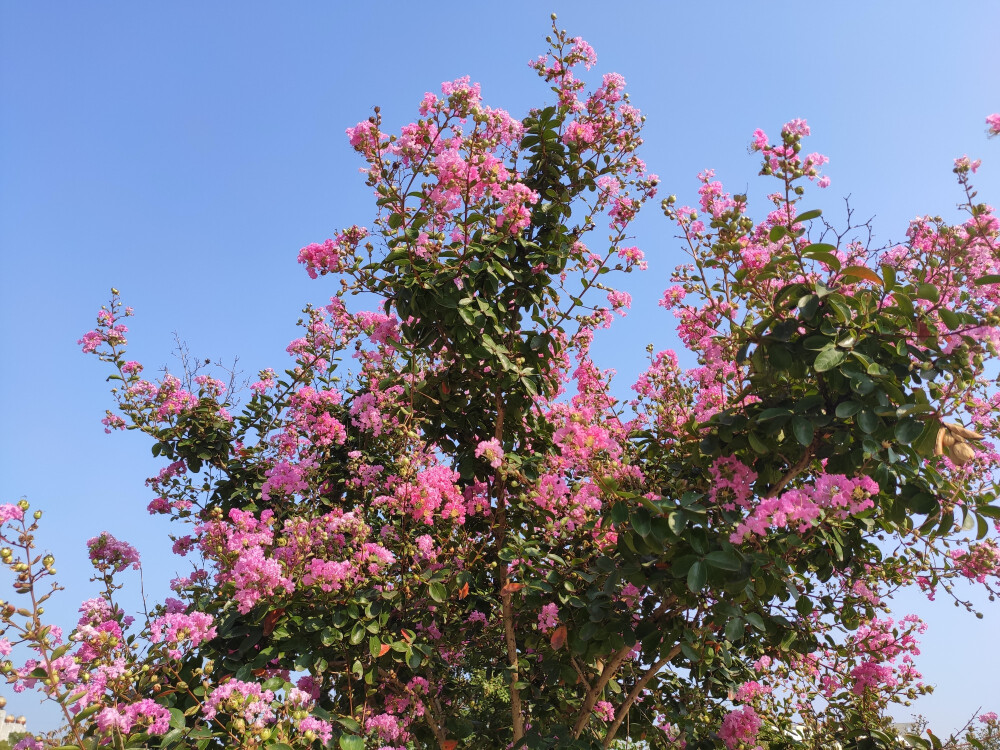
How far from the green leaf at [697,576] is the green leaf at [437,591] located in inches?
42.3

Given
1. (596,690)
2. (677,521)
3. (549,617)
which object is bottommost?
(596,690)

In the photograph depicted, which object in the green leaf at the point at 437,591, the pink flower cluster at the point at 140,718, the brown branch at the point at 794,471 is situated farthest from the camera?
the green leaf at the point at 437,591

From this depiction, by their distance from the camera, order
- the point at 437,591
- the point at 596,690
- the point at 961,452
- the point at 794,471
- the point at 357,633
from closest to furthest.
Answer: the point at 961,452 → the point at 794,471 → the point at 357,633 → the point at 437,591 → the point at 596,690

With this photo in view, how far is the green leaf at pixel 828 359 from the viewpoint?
2.29 metres

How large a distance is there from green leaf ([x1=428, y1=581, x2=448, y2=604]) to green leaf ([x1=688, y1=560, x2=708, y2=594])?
1.07 meters

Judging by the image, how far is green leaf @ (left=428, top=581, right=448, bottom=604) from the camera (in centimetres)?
291

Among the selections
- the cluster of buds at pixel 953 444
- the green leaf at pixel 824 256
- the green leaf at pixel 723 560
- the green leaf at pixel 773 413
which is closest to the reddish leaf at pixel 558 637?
the green leaf at pixel 723 560

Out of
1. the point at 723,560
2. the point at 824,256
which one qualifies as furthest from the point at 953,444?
the point at 723,560

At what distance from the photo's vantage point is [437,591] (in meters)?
2.93

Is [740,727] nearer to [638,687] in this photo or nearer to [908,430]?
[638,687]

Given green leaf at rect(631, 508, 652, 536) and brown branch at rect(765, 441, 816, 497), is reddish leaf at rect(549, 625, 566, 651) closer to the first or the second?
green leaf at rect(631, 508, 652, 536)

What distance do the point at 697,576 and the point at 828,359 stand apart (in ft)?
2.79

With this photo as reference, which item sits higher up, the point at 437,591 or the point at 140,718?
the point at 437,591

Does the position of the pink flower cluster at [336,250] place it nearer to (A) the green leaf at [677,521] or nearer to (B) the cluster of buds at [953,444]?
(A) the green leaf at [677,521]
